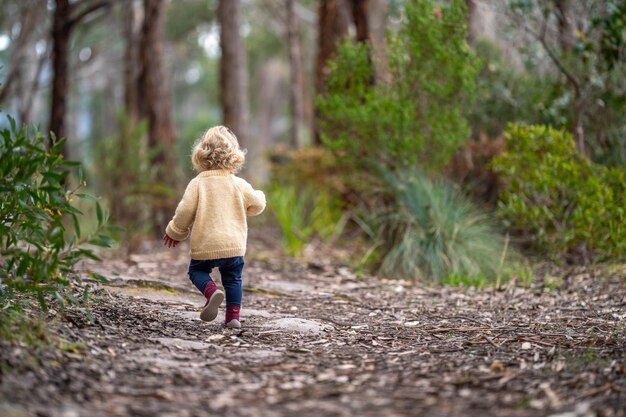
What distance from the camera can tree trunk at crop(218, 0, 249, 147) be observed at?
10.7 metres

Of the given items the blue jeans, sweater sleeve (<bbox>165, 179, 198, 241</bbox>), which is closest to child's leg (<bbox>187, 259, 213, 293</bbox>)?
the blue jeans

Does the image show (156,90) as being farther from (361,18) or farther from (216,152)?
(216,152)

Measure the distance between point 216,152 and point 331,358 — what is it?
1502 millimetres

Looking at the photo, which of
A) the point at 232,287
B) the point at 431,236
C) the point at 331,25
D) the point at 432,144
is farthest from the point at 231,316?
the point at 331,25

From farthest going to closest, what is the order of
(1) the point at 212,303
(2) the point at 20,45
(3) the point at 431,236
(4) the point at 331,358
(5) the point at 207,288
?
1. (2) the point at 20,45
2. (3) the point at 431,236
3. (5) the point at 207,288
4. (1) the point at 212,303
5. (4) the point at 331,358

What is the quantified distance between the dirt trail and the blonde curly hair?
966 millimetres

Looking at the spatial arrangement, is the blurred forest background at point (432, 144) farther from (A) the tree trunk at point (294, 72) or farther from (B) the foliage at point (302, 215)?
(A) the tree trunk at point (294, 72)

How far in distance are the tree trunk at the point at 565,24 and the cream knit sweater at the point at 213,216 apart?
5713 mm

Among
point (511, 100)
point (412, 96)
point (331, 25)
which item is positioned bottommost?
point (412, 96)

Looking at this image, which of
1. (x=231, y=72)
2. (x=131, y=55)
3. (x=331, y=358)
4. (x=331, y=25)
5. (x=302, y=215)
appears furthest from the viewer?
(x=131, y=55)

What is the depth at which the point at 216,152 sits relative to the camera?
181 inches

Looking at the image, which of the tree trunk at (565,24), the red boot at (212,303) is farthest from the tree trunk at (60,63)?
the tree trunk at (565,24)

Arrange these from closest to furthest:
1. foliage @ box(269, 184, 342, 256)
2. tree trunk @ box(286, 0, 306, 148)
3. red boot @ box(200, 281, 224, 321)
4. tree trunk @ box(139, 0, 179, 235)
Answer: red boot @ box(200, 281, 224, 321), foliage @ box(269, 184, 342, 256), tree trunk @ box(139, 0, 179, 235), tree trunk @ box(286, 0, 306, 148)

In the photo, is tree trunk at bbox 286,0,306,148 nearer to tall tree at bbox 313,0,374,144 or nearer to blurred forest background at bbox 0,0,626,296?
blurred forest background at bbox 0,0,626,296
